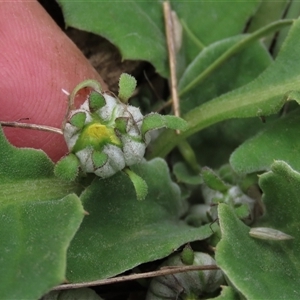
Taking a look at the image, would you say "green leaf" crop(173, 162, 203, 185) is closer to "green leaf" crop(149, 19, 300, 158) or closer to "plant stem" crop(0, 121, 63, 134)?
"green leaf" crop(149, 19, 300, 158)

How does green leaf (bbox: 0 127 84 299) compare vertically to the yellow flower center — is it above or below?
below

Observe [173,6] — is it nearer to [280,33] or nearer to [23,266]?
[280,33]

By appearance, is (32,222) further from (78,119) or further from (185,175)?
(185,175)

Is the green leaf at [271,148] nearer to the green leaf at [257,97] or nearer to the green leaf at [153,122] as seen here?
the green leaf at [257,97]

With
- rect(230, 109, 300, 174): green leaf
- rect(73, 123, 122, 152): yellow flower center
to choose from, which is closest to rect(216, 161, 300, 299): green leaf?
rect(230, 109, 300, 174): green leaf

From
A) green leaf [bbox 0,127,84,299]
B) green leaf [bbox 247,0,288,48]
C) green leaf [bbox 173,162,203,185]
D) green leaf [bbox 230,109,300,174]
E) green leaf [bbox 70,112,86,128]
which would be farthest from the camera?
green leaf [bbox 247,0,288,48]

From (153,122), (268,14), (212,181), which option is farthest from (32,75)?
(268,14)
